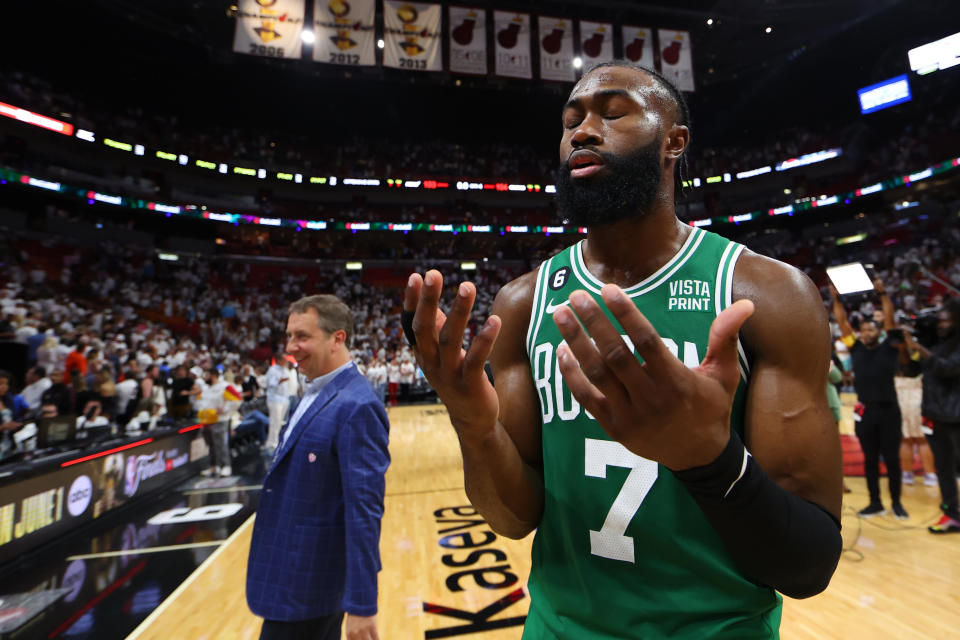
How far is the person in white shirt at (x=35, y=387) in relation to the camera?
6.82m

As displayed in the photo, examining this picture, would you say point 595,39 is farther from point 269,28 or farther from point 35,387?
point 35,387

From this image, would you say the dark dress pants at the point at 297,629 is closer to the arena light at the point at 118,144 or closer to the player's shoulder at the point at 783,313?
the player's shoulder at the point at 783,313

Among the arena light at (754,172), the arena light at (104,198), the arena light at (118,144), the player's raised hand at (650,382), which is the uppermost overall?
the arena light at (754,172)

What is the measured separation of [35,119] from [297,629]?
73.8 ft

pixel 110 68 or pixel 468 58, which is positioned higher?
pixel 110 68

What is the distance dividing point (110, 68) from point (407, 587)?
2433 centimetres

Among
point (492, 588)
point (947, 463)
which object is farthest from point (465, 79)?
point (492, 588)

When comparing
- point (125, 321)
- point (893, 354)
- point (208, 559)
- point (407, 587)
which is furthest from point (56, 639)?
point (125, 321)

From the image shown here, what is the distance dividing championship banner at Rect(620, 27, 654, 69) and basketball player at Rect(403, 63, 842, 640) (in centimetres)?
1319

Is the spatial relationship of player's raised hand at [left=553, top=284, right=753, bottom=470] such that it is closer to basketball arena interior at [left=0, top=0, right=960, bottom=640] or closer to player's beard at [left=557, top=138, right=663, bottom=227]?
basketball arena interior at [left=0, top=0, right=960, bottom=640]

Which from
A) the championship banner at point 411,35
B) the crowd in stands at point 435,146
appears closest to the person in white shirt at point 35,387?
the championship banner at point 411,35

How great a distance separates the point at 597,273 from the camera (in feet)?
4.31

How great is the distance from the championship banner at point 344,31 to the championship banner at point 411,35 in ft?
1.31

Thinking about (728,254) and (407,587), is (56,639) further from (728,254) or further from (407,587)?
(728,254)
